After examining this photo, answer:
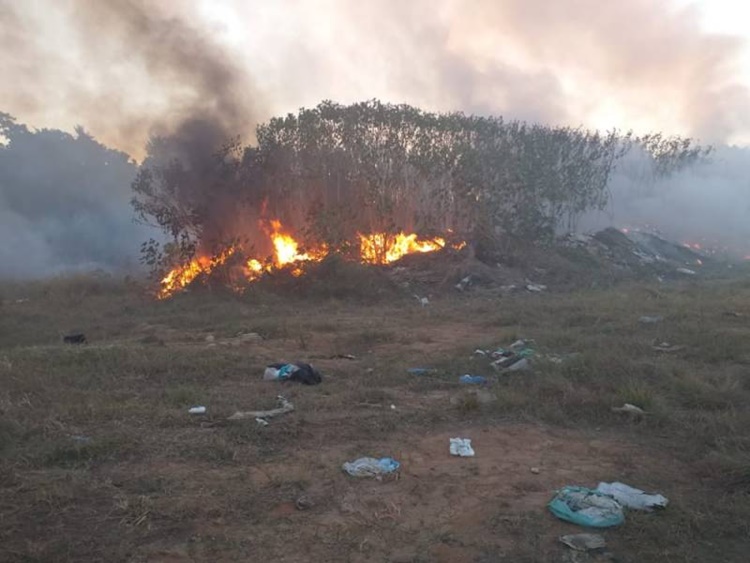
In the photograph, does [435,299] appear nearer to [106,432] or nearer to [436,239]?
[436,239]

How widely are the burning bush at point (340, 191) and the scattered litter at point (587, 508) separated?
48.0 ft

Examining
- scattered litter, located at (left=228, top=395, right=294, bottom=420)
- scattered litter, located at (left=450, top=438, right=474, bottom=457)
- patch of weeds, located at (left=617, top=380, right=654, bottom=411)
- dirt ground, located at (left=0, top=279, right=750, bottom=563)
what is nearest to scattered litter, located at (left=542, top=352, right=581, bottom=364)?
dirt ground, located at (left=0, top=279, right=750, bottom=563)

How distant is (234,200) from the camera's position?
64.6ft

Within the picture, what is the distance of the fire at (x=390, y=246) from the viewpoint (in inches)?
839

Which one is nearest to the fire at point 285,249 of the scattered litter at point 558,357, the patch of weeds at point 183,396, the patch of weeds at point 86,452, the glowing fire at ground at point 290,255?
the glowing fire at ground at point 290,255

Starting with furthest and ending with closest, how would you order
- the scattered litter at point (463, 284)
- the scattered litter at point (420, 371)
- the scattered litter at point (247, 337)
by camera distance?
the scattered litter at point (463, 284) → the scattered litter at point (247, 337) → the scattered litter at point (420, 371)

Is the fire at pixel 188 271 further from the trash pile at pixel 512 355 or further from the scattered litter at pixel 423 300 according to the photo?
the trash pile at pixel 512 355

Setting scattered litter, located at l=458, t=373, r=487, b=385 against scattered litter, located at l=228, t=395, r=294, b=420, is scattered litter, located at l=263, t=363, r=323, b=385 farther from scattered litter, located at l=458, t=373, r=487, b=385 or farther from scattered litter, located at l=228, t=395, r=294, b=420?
scattered litter, located at l=458, t=373, r=487, b=385

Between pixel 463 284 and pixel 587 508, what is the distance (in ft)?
48.9

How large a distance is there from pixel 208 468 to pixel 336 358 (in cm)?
444

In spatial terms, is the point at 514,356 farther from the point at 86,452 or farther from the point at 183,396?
the point at 86,452

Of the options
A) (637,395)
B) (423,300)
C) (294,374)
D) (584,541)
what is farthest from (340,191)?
(584,541)

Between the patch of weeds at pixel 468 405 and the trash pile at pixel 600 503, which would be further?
the patch of weeds at pixel 468 405

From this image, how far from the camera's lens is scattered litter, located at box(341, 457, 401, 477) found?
441 centimetres
